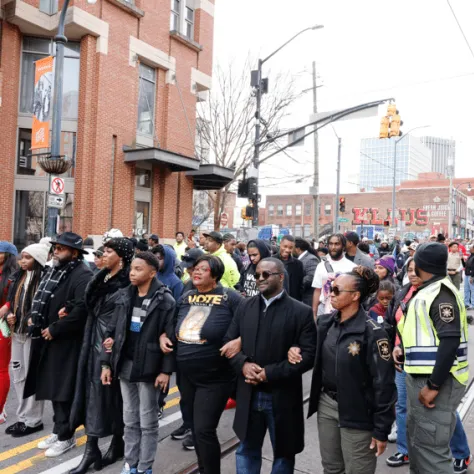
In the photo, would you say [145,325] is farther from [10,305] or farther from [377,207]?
[377,207]

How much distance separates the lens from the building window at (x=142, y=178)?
17.4m

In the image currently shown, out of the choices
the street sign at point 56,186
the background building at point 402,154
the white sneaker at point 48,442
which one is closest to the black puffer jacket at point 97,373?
the white sneaker at point 48,442

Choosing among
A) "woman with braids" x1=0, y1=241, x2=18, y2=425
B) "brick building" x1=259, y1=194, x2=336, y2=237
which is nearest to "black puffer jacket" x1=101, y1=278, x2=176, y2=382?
"woman with braids" x1=0, y1=241, x2=18, y2=425

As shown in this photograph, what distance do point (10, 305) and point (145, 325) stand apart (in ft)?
6.38

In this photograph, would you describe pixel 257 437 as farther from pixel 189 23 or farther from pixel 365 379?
pixel 189 23

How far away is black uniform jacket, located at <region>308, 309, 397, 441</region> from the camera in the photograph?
9.38ft

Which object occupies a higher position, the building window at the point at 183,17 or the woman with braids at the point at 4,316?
the building window at the point at 183,17

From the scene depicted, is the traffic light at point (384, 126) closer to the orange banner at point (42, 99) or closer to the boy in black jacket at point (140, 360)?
the orange banner at point (42, 99)

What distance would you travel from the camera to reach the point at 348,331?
3039 mm

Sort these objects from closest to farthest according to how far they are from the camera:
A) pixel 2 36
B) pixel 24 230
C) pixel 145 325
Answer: pixel 145 325 < pixel 2 36 < pixel 24 230

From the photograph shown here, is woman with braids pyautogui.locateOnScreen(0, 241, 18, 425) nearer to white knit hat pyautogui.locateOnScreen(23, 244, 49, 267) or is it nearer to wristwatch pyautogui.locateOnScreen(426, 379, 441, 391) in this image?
white knit hat pyautogui.locateOnScreen(23, 244, 49, 267)

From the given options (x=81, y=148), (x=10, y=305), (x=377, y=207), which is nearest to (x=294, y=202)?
(x=377, y=207)

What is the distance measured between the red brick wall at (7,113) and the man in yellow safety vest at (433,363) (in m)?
13.9

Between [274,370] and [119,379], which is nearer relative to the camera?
[274,370]
